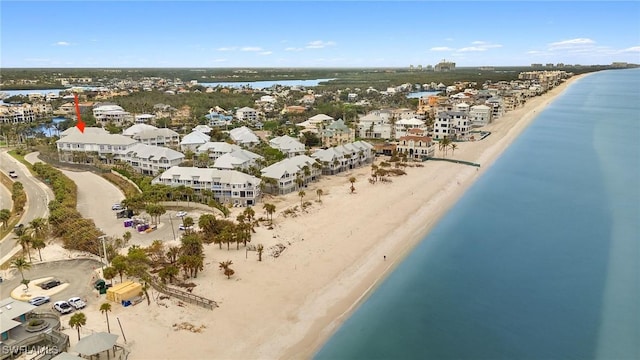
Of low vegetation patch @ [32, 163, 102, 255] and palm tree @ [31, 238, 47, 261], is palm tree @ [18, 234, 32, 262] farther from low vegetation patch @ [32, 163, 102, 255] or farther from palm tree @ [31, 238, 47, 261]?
low vegetation patch @ [32, 163, 102, 255]

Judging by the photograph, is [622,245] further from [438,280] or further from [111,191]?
[111,191]

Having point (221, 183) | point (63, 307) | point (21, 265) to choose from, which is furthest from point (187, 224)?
point (63, 307)

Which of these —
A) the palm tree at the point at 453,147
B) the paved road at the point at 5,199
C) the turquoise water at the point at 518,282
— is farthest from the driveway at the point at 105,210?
the palm tree at the point at 453,147

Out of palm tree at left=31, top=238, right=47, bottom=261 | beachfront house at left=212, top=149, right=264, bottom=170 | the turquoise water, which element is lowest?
the turquoise water

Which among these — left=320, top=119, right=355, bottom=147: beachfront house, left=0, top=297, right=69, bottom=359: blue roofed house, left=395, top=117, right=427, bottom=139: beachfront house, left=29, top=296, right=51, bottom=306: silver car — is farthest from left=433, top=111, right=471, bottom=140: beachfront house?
left=0, top=297, right=69, bottom=359: blue roofed house

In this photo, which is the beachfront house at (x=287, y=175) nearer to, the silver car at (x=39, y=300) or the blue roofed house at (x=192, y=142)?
the blue roofed house at (x=192, y=142)

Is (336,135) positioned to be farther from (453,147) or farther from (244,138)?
(453,147)
